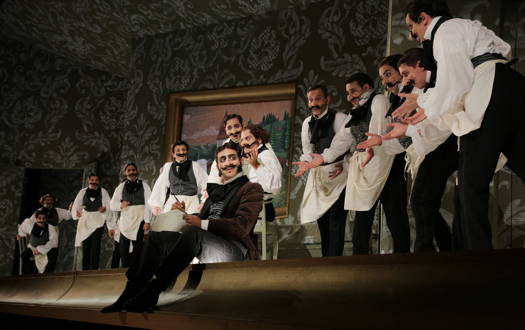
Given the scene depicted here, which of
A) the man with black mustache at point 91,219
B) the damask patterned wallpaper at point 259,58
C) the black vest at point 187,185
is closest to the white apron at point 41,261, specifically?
the man with black mustache at point 91,219

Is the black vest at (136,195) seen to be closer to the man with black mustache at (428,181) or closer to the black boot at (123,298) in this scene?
the black boot at (123,298)

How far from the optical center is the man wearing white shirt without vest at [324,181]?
337cm

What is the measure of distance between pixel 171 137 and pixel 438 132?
4.21 metres

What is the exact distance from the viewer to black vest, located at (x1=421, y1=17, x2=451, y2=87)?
8.36 ft

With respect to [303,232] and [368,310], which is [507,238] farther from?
[303,232]

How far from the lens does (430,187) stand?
2.66 meters

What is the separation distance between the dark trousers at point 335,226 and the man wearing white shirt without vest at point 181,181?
50.1 inches

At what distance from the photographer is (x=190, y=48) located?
6562 mm

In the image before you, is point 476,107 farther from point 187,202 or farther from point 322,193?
point 187,202

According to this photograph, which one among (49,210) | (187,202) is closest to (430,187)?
(187,202)

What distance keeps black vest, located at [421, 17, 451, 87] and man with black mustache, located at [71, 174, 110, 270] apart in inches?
156

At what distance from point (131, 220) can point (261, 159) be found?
6.42ft

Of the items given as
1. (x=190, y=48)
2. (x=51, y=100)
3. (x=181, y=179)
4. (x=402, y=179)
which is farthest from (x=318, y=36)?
(x=51, y=100)

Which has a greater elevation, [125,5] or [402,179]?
[125,5]
